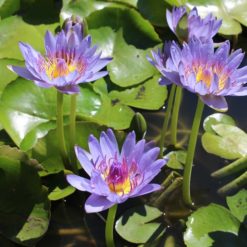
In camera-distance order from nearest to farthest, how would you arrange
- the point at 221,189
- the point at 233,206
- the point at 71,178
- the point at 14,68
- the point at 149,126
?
the point at 71,178
the point at 14,68
the point at 233,206
the point at 221,189
the point at 149,126

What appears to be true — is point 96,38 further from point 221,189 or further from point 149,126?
point 221,189

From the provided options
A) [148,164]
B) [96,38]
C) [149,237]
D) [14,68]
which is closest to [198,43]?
[148,164]

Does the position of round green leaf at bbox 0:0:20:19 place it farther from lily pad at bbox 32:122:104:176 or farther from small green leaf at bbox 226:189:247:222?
small green leaf at bbox 226:189:247:222

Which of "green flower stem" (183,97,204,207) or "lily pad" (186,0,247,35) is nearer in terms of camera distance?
"green flower stem" (183,97,204,207)

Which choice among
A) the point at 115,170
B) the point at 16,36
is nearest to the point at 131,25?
the point at 16,36

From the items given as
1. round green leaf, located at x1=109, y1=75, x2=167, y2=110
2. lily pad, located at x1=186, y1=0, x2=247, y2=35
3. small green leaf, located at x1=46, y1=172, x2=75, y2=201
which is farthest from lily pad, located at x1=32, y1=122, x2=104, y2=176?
lily pad, located at x1=186, y1=0, x2=247, y2=35

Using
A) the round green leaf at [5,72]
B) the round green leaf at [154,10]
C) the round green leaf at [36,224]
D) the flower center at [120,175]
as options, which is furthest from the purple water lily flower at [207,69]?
the round green leaf at [154,10]

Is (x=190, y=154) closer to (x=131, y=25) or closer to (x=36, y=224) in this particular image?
(x=36, y=224)
